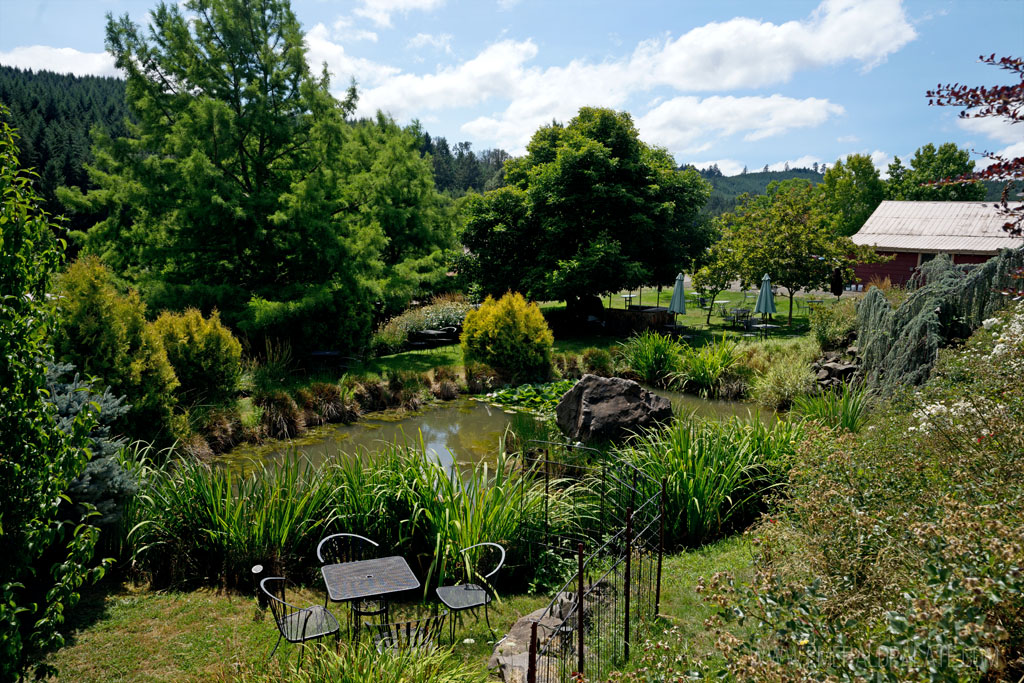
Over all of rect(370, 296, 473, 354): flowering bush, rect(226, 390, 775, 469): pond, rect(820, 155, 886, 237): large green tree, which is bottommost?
rect(226, 390, 775, 469): pond

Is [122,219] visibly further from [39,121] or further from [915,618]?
[39,121]

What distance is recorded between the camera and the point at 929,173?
135 feet

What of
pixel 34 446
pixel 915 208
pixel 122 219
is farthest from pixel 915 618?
pixel 915 208

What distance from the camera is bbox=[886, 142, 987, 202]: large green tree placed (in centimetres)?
4031

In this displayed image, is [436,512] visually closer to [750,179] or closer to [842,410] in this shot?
[842,410]

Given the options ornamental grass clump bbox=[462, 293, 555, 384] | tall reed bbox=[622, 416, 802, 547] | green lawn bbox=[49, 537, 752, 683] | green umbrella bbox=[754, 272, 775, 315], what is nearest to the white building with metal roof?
green umbrella bbox=[754, 272, 775, 315]

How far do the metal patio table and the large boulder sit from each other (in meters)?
4.42

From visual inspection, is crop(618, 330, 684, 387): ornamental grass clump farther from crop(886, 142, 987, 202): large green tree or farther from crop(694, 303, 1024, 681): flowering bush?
crop(886, 142, 987, 202): large green tree

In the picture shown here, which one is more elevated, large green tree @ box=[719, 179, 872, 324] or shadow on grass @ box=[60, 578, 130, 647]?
large green tree @ box=[719, 179, 872, 324]

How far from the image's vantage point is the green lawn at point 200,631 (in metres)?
4.00

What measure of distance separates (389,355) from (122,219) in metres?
6.91

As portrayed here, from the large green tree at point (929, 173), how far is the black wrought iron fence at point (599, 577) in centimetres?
4233

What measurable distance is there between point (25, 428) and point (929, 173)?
49.9 metres

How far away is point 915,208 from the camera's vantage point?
28562mm
